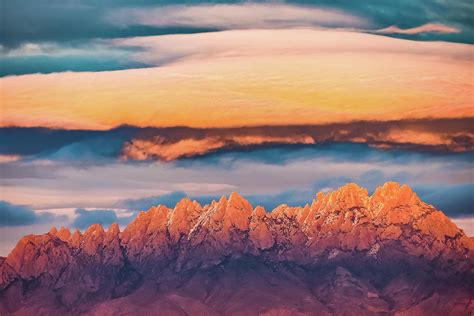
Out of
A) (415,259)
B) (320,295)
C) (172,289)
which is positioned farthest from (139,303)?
(415,259)

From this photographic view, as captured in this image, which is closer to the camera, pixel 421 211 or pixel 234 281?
pixel 421 211

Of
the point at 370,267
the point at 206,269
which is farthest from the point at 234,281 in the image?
the point at 370,267

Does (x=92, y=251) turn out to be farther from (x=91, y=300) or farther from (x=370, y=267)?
(x=370, y=267)

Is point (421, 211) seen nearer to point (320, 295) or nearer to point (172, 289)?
point (320, 295)

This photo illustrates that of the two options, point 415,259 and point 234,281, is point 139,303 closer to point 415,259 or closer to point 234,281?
point 234,281

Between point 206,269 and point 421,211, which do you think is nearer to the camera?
point 421,211

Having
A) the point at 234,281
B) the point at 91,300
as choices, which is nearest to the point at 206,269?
the point at 234,281
